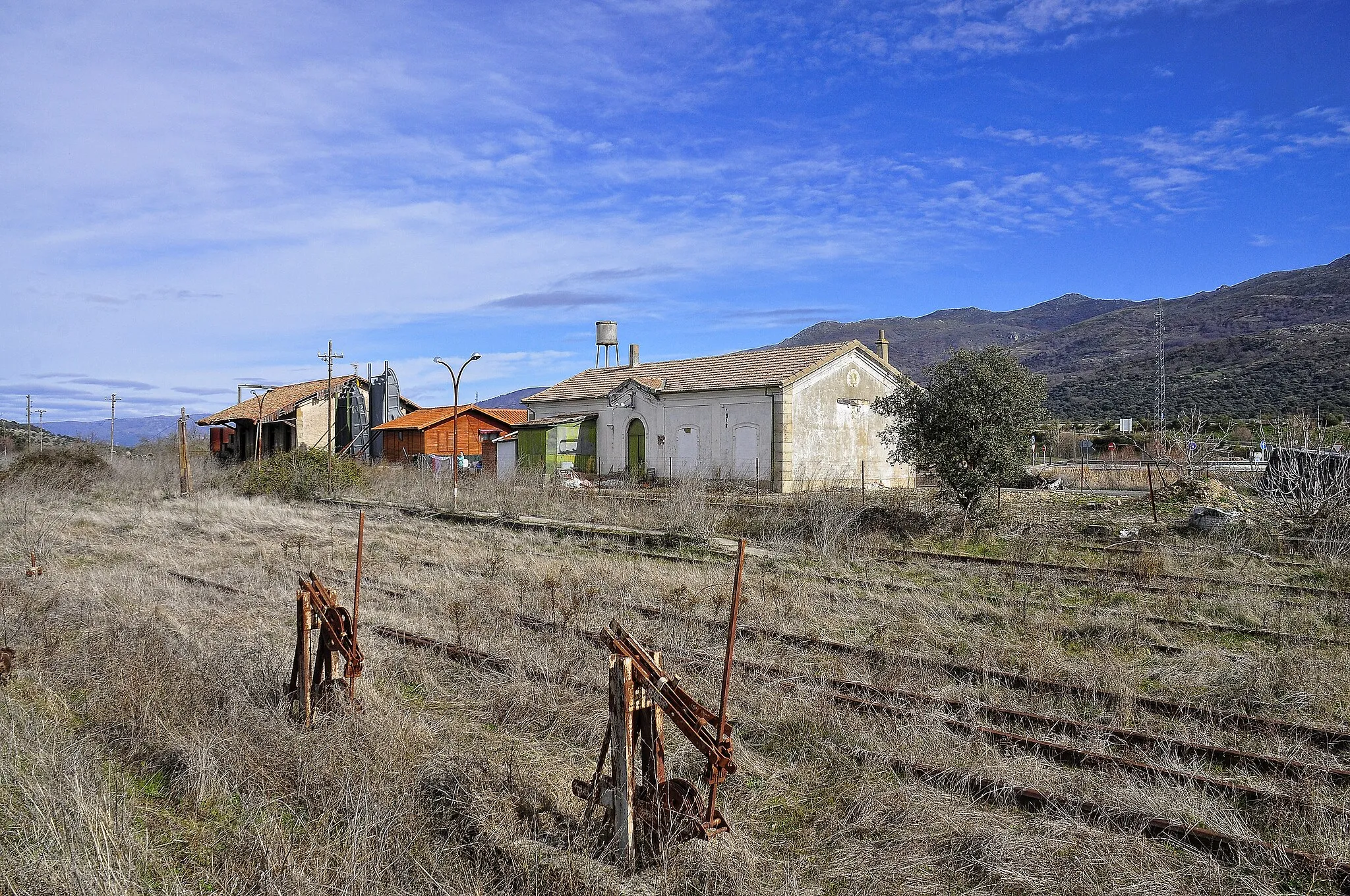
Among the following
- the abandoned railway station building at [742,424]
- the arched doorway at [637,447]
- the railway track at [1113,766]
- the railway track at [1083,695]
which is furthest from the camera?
the arched doorway at [637,447]

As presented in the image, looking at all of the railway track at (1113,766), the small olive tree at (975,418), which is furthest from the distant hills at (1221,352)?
the railway track at (1113,766)

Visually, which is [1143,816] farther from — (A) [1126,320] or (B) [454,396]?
(A) [1126,320]

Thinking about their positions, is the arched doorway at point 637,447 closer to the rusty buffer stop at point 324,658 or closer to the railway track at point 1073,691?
the railway track at point 1073,691

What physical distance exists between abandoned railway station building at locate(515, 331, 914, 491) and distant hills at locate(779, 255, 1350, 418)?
10.6 feet

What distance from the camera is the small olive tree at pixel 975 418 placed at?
58.2 ft

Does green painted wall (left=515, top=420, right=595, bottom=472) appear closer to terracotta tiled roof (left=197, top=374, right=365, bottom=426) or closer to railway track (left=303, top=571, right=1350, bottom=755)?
terracotta tiled roof (left=197, top=374, right=365, bottom=426)

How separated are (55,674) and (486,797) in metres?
5.07

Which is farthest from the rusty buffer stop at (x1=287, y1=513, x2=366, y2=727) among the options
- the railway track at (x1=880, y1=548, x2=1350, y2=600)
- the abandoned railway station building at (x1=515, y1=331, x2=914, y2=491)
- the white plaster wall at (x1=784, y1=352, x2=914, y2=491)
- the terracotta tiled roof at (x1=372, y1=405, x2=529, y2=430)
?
the terracotta tiled roof at (x1=372, y1=405, x2=529, y2=430)

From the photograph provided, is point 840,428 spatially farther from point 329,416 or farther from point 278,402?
point 278,402

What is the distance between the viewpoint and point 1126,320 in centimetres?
14562

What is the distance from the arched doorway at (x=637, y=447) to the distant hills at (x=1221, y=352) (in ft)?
34.2

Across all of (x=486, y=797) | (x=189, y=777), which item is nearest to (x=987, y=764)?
(x=486, y=797)

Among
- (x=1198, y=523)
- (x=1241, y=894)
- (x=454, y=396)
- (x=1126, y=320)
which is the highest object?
(x=1126, y=320)

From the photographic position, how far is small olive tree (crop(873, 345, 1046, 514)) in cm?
1773
